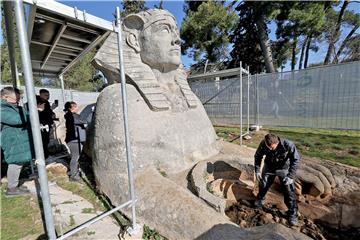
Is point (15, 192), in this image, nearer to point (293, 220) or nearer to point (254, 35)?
point (293, 220)

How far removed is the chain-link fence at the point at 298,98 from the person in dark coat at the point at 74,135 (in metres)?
4.99

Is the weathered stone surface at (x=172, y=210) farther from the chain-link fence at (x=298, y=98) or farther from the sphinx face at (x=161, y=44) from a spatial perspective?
the chain-link fence at (x=298, y=98)

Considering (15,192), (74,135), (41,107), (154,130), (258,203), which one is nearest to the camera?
(154,130)

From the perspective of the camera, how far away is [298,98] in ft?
28.8

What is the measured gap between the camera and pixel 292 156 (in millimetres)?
3445

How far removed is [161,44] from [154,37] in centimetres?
15

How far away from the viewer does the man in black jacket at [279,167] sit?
11.3ft

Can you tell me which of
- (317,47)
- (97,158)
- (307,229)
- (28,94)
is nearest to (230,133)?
(307,229)

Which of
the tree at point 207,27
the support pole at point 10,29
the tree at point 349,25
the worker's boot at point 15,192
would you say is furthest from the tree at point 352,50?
the worker's boot at point 15,192

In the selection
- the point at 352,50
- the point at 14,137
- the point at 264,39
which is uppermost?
the point at 264,39

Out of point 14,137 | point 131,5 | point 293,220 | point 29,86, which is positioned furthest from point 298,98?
point 131,5

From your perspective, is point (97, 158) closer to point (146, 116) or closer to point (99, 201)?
point (99, 201)

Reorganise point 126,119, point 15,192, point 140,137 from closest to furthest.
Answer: point 126,119 → point 140,137 → point 15,192

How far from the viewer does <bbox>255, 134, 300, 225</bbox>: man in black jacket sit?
344cm
